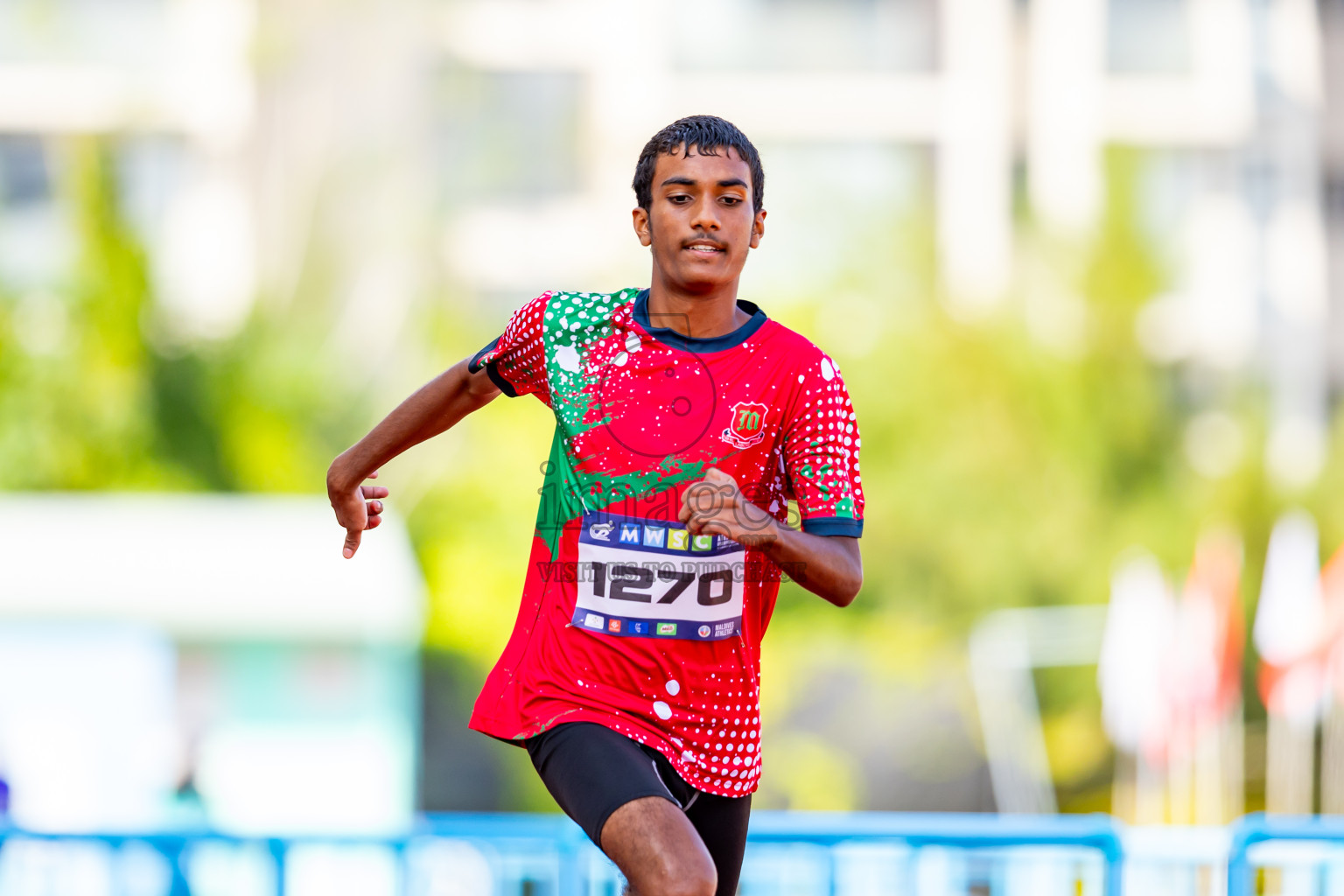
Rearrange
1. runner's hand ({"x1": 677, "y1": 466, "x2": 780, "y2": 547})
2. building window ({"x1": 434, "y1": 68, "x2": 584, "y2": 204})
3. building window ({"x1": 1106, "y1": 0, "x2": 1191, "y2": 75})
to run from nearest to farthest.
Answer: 1. runner's hand ({"x1": 677, "y1": 466, "x2": 780, "y2": 547})
2. building window ({"x1": 434, "y1": 68, "x2": 584, "y2": 204})
3. building window ({"x1": 1106, "y1": 0, "x2": 1191, "y2": 75})

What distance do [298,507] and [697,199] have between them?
8581 mm

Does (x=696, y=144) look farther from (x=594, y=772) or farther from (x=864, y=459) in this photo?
(x=864, y=459)

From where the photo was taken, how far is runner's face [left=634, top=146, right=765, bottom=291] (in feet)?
9.38

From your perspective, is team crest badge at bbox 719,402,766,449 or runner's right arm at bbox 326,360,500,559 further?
runner's right arm at bbox 326,360,500,559

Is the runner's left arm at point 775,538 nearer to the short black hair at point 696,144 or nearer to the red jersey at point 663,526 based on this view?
the red jersey at point 663,526

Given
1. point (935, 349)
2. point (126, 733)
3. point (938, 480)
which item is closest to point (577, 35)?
point (935, 349)

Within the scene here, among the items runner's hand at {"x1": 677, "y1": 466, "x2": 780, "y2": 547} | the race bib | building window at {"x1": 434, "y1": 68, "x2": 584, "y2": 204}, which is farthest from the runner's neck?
building window at {"x1": 434, "y1": 68, "x2": 584, "y2": 204}

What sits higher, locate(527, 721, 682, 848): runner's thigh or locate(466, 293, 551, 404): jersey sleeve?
locate(466, 293, 551, 404): jersey sleeve

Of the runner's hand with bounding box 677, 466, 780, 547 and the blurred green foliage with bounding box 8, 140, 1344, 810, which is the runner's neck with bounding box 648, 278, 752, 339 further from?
the blurred green foliage with bounding box 8, 140, 1344, 810

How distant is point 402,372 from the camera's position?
17516 mm

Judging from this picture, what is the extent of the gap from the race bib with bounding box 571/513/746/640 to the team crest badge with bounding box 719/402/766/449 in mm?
191

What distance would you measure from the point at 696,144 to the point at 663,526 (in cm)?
75

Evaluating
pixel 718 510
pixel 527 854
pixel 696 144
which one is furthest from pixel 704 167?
pixel 527 854

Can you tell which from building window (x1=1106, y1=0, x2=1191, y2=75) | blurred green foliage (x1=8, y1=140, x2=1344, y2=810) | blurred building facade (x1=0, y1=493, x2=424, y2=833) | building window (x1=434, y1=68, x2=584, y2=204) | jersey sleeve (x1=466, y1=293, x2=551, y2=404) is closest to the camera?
jersey sleeve (x1=466, y1=293, x2=551, y2=404)
